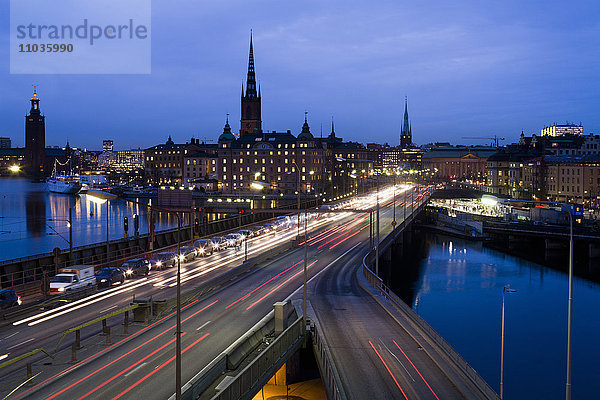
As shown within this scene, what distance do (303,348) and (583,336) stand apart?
28.5m

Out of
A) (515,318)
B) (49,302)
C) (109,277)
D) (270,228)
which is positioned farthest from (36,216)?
(515,318)

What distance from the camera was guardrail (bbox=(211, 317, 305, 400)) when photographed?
57.2 ft

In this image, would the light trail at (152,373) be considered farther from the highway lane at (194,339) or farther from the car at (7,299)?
the car at (7,299)

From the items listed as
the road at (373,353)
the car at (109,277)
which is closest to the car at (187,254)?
the car at (109,277)

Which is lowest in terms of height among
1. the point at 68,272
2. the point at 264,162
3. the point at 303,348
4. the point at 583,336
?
the point at 583,336

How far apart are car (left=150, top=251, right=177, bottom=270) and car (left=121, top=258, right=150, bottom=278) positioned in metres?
1.94

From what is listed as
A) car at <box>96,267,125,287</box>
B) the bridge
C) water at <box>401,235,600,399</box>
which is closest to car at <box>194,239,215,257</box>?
the bridge

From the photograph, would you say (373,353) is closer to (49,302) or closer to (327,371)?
(327,371)

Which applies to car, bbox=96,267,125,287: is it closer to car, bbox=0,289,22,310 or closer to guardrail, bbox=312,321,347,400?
car, bbox=0,289,22,310

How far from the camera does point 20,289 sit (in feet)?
127

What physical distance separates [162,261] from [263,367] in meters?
26.4

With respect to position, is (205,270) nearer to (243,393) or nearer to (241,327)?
(241,327)

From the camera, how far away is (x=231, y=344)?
77.2 ft

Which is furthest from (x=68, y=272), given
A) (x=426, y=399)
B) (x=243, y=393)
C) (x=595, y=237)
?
(x=595, y=237)
